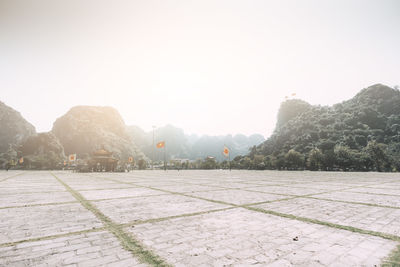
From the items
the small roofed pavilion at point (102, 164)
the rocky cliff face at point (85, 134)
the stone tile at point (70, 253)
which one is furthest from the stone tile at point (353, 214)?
the rocky cliff face at point (85, 134)

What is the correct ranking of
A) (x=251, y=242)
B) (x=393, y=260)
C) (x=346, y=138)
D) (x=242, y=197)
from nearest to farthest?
(x=393, y=260)
(x=251, y=242)
(x=242, y=197)
(x=346, y=138)

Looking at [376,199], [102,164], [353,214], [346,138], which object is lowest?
[102,164]

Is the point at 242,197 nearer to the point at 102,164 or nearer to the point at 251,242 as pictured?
the point at 251,242

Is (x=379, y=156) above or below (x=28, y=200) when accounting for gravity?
above

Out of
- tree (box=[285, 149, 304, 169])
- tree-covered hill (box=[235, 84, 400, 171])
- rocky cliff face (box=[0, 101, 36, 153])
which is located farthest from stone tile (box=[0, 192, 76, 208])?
rocky cliff face (box=[0, 101, 36, 153])

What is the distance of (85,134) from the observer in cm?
13912

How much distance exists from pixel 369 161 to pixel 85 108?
181 meters

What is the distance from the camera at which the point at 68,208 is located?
5.38 m

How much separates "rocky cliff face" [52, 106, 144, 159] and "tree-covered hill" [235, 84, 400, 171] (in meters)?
92.8

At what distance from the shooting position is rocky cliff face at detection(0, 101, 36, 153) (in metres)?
116

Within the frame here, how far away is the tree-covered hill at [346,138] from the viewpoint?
40.9 m

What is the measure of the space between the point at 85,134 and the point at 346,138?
5629 inches

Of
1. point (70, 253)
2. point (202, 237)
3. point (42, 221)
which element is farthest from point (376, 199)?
Answer: point (42, 221)

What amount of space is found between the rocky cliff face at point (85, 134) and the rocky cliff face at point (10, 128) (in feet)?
73.4
